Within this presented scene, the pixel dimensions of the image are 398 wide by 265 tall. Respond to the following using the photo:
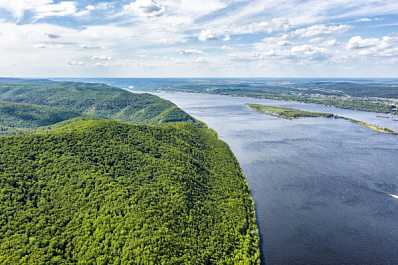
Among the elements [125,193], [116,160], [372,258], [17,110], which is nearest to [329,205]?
[372,258]

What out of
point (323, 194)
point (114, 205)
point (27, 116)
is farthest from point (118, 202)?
point (27, 116)

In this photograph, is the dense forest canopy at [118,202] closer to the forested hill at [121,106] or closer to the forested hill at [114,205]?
the forested hill at [114,205]

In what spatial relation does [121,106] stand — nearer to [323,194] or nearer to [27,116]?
[27,116]

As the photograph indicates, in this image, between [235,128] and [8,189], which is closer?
[8,189]

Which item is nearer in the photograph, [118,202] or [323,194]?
[118,202]

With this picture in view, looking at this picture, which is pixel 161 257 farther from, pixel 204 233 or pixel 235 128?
pixel 235 128

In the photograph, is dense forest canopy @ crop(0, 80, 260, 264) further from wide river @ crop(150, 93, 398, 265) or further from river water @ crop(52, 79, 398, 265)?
river water @ crop(52, 79, 398, 265)

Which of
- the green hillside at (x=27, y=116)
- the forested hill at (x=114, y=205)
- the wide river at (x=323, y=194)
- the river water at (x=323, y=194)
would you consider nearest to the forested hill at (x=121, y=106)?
the green hillside at (x=27, y=116)
